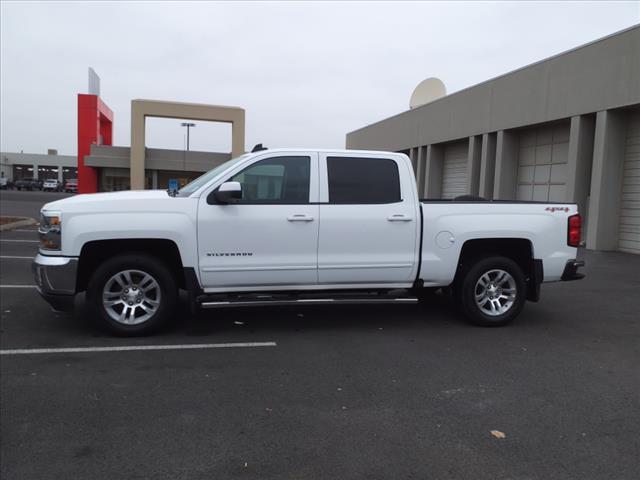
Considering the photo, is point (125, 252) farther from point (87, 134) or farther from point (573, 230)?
point (87, 134)

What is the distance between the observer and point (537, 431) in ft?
12.4

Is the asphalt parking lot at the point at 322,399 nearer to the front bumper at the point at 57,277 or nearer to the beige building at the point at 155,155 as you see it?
the front bumper at the point at 57,277

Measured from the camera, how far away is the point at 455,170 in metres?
25.0

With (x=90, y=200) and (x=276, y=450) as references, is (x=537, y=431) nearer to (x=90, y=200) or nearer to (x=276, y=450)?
(x=276, y=450)

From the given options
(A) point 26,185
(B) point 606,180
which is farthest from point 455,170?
(A) point 26,185

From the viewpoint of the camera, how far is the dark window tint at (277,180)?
237 inches

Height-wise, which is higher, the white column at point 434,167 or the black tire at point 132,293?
the white column at point 434,167

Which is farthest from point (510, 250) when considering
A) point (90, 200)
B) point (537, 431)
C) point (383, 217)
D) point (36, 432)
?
point (36, 432)

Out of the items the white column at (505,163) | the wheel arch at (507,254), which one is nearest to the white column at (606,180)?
the white column at (505,163)

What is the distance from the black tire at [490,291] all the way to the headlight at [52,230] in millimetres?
4532

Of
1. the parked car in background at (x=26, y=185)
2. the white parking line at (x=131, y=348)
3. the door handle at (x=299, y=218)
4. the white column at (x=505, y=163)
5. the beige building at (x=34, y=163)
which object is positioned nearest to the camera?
the white parking line at (x=131, y=348)

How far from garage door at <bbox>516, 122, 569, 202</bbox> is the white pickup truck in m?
11.8

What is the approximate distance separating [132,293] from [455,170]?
21.2 meters

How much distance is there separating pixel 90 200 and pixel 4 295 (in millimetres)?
3025
